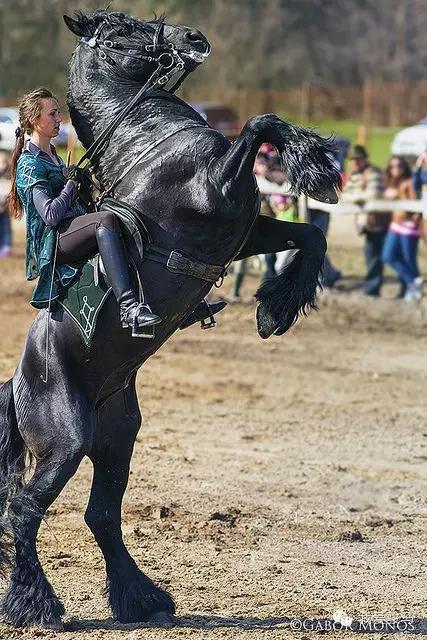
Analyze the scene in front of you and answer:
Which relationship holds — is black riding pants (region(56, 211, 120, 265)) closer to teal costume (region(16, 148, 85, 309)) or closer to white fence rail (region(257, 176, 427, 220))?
teal costume (region(16, 148, 85, 309))

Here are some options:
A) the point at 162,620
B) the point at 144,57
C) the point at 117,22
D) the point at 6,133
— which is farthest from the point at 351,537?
the point at 6,133

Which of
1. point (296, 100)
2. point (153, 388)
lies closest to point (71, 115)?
point (153, 388)

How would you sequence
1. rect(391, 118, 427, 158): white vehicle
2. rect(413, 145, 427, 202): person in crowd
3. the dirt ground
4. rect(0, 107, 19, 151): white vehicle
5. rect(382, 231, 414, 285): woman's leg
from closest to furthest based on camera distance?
the dirt ground < rect(0, 107, 19, 151): white vehicle < rect(382, 231, 414, 285): woman's leg < rect(413, 145, 427, 202): person in crowd < rect(391, 118, 427, 158): white vehicle

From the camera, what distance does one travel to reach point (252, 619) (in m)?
5.41

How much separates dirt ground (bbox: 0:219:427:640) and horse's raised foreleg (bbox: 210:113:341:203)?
1.77m

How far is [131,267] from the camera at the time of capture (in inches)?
199

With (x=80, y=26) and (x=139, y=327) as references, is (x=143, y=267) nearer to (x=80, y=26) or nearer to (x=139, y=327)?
(x=139, y=327)

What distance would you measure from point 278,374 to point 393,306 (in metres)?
3.92

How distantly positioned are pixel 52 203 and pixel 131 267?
420 mm

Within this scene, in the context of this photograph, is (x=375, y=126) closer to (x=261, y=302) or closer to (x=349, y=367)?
(x=349, y=367)

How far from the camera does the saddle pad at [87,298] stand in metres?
5.07

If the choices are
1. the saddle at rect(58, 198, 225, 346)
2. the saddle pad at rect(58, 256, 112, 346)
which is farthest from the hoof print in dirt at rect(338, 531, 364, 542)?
the saddle pad at rect(58, 256, 112, 346)

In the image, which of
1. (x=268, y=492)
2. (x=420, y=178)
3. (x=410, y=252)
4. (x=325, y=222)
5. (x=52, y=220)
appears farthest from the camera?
(x=420, y=178)

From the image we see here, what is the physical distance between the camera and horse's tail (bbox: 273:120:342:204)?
15.6ft
